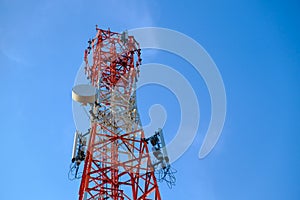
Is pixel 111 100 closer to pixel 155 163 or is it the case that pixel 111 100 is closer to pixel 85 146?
pixel 85 146

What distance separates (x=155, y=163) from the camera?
13984 mm

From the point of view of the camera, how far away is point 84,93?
15781mm

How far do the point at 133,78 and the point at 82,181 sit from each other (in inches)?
213

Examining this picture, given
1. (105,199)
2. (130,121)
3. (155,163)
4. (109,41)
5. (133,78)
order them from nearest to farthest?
A: 1. (105,199)
2. (155,163)
3. (130,121)
4. (133,78)
5. (109,41)

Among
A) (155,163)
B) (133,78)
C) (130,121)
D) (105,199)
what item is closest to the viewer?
(105,199)

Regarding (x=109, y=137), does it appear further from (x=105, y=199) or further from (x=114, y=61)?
(x=114, y=61)

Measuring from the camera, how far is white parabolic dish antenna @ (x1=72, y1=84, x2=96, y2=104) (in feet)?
51.6

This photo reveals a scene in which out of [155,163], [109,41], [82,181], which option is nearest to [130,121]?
[155,163]

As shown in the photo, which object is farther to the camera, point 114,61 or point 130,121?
point 114,61

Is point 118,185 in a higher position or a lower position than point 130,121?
lower

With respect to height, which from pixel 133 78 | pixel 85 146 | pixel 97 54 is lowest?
pixel 85 146

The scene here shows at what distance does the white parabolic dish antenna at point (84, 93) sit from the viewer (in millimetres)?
15727

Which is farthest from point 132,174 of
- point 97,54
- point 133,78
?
point 97,54

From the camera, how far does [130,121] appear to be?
607 inches
